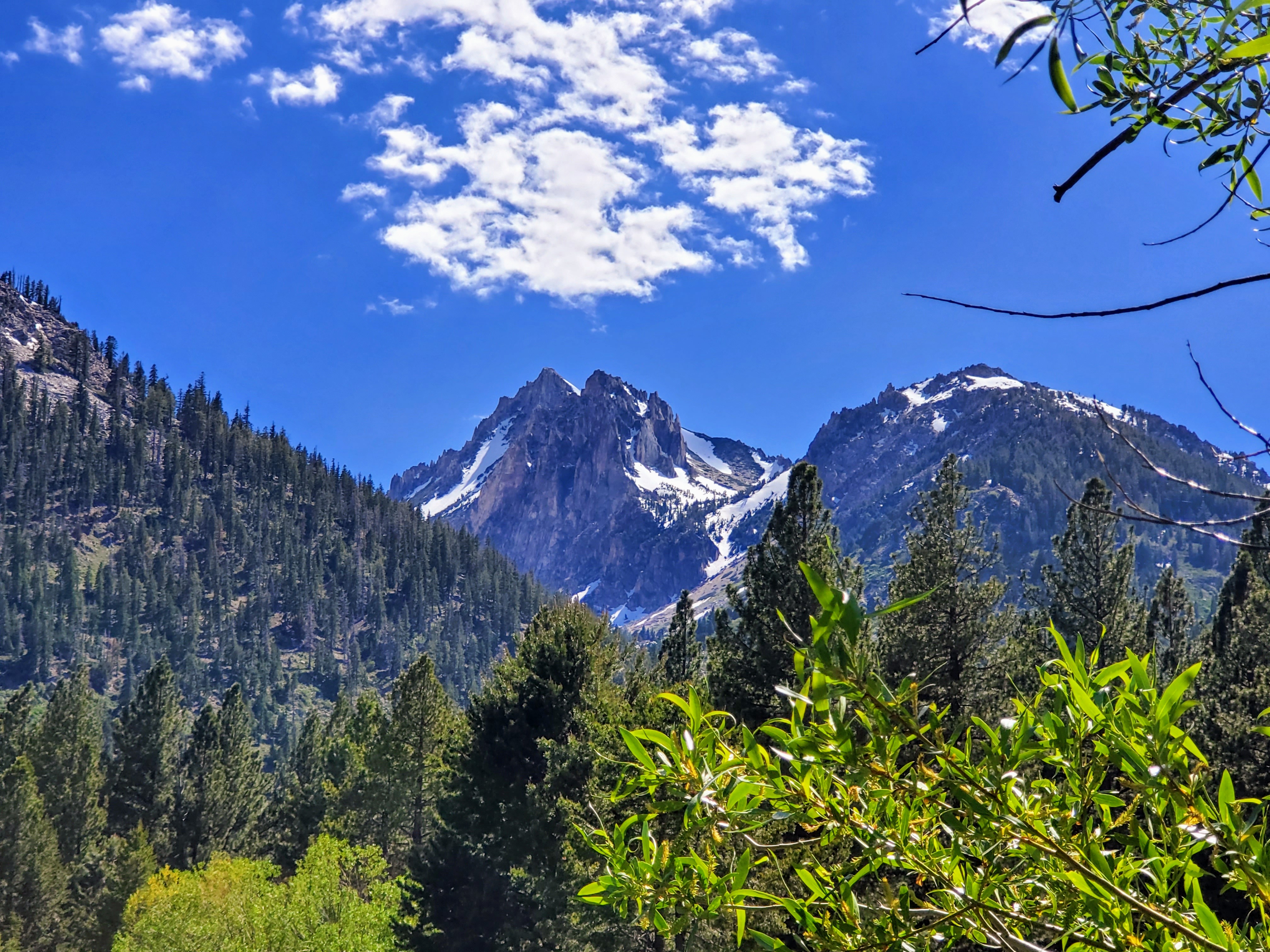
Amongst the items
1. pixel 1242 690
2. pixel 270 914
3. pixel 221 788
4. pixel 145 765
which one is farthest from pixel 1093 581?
pixel 145 765

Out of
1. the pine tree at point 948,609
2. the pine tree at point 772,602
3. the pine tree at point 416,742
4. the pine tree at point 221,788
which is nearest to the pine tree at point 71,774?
the pine tree at point 221,788

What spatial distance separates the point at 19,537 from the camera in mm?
162375

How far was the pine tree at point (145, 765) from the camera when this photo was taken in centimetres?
4262

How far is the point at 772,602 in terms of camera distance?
16812 mm

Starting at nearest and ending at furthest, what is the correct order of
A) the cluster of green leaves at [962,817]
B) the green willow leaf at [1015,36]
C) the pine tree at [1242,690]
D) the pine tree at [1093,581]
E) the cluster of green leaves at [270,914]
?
the green willow leaf at [1015,36]
the cluster of green leaves at [962,817]
the pine tree at [1242,690]
the pine tree at [1093,581]
the cluster of green leaves at [270,914]

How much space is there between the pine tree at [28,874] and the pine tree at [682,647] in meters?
27.6

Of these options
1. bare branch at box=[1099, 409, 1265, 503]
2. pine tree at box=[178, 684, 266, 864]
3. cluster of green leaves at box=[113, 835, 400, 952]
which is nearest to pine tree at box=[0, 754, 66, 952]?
pine tree at box=[178, 684, 266, 864]

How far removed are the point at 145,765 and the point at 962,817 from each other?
164 ft

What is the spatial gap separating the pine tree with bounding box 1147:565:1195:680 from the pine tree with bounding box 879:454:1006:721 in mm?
5662

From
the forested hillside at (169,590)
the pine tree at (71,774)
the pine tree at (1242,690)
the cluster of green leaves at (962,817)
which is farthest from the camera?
the forested hillside at (169,590)

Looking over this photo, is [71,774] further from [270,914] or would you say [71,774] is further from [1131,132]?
[1131,132]

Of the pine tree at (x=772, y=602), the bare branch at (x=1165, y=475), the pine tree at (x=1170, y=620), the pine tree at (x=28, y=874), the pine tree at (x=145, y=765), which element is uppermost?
the pine tree at (x=1170, y=620)

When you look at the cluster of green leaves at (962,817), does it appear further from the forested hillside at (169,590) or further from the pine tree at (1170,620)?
the forested hillside at (169,590)

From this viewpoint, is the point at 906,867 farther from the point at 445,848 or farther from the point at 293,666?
the point at 293,666
